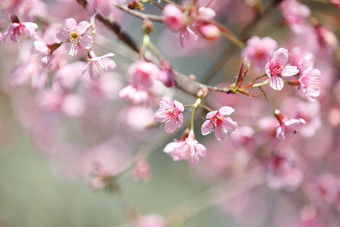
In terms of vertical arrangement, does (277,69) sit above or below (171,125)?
above

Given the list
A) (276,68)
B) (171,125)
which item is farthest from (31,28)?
(276,68)

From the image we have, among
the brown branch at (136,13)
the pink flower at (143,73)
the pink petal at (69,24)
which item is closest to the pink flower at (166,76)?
the pink flower at (143,73)

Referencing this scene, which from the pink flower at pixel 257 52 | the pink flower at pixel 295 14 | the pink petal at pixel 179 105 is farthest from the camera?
the pink flower at pixel 295 14

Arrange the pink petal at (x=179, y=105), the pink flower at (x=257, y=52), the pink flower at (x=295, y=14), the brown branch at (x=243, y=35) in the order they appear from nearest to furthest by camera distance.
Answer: the pink petal at (x=179, y=105), the pink flower at (x=257, y=52), the pink flower at (x=295, y=14), the brown branch at (x=243, y=35)

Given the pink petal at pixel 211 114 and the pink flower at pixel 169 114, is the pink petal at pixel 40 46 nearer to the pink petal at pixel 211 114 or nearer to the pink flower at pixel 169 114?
the pink flower at pixel 169 114

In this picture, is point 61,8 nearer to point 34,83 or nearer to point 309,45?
point 34,83

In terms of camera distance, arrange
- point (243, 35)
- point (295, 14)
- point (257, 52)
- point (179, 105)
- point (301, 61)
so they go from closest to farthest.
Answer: point (179, 105) < point (301, 61) < point (257, 52) < point (295, 14) < point (243, 35)

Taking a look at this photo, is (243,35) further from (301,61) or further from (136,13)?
(136,13)
